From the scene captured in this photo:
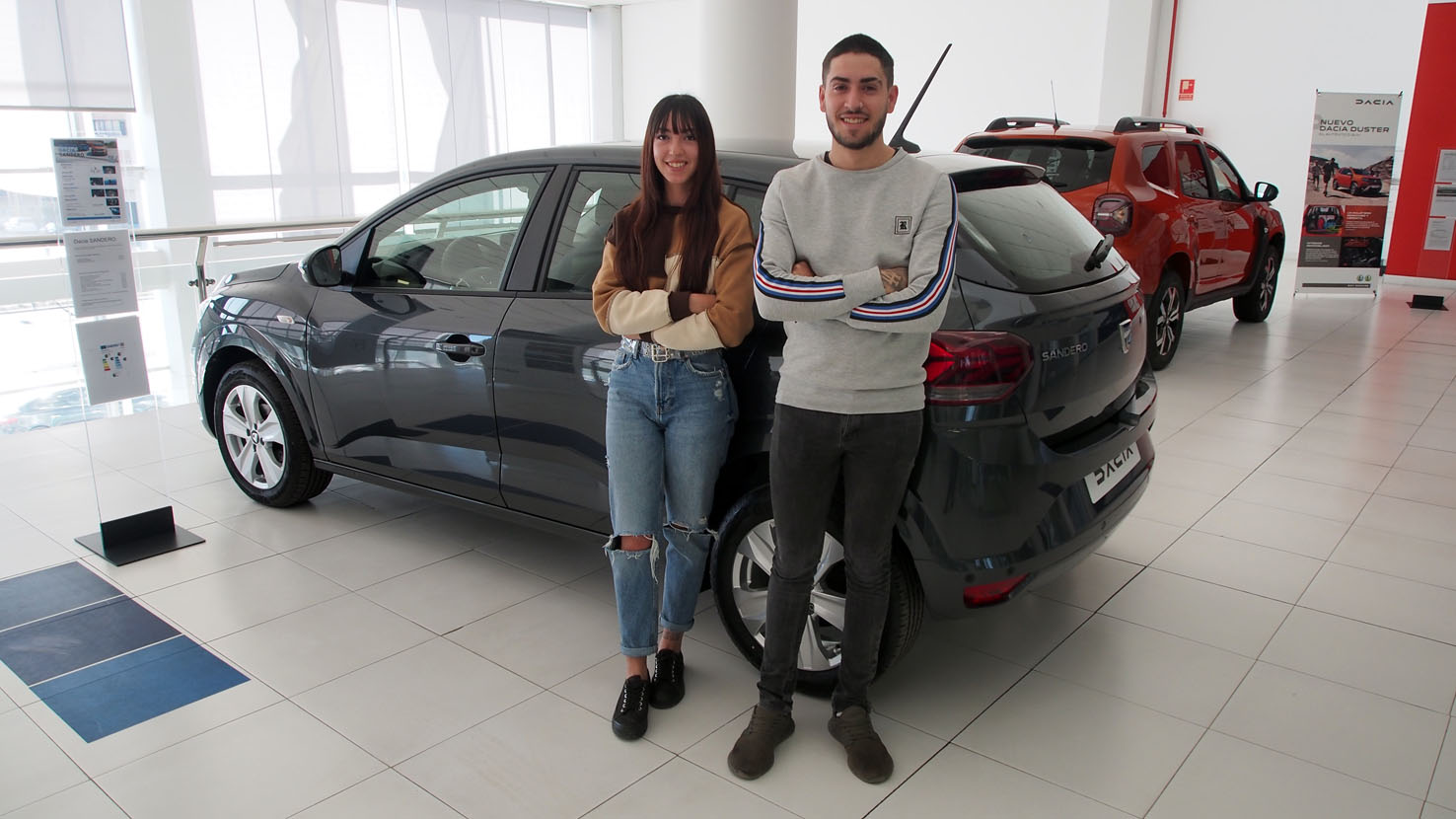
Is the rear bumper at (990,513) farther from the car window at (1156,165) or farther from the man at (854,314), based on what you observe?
the car window at (1156,165)

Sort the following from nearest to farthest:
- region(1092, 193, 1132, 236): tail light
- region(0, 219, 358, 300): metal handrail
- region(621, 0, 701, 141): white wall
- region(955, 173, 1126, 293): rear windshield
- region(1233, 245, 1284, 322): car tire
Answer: region(955, 173, 1126, 293): rear windshield, region(0, 219, 358, 300): metal handrail, region(1092, 193, 1132, 236): tail light, region(1233, 245, 1284, 322): car tire, region(621, 0, 701, 141): white wall

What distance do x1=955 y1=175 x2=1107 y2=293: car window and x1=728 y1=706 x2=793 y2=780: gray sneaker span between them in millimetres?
1169

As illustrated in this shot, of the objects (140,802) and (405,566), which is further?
(405,566)

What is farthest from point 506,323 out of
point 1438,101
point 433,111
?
point 433,111

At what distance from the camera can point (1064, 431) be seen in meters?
2.57

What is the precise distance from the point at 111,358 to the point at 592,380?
6.77 ft

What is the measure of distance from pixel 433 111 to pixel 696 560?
46.5 ft

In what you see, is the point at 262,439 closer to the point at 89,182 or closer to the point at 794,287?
the point at 89,182

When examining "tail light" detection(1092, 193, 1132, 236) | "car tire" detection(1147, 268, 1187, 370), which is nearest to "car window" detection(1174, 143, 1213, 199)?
"car tire" detection(1147, 268, 1187, 370)

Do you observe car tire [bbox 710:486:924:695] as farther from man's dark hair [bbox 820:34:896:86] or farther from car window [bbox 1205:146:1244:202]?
car window [bbox 1205:146:1244:202]

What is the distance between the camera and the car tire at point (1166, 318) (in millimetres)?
6395

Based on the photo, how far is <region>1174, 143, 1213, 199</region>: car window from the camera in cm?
672

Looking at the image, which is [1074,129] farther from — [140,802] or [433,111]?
[433,111]

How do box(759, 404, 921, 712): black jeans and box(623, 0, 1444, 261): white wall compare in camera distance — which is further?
box(623, 0, 1444, 261): white wall
